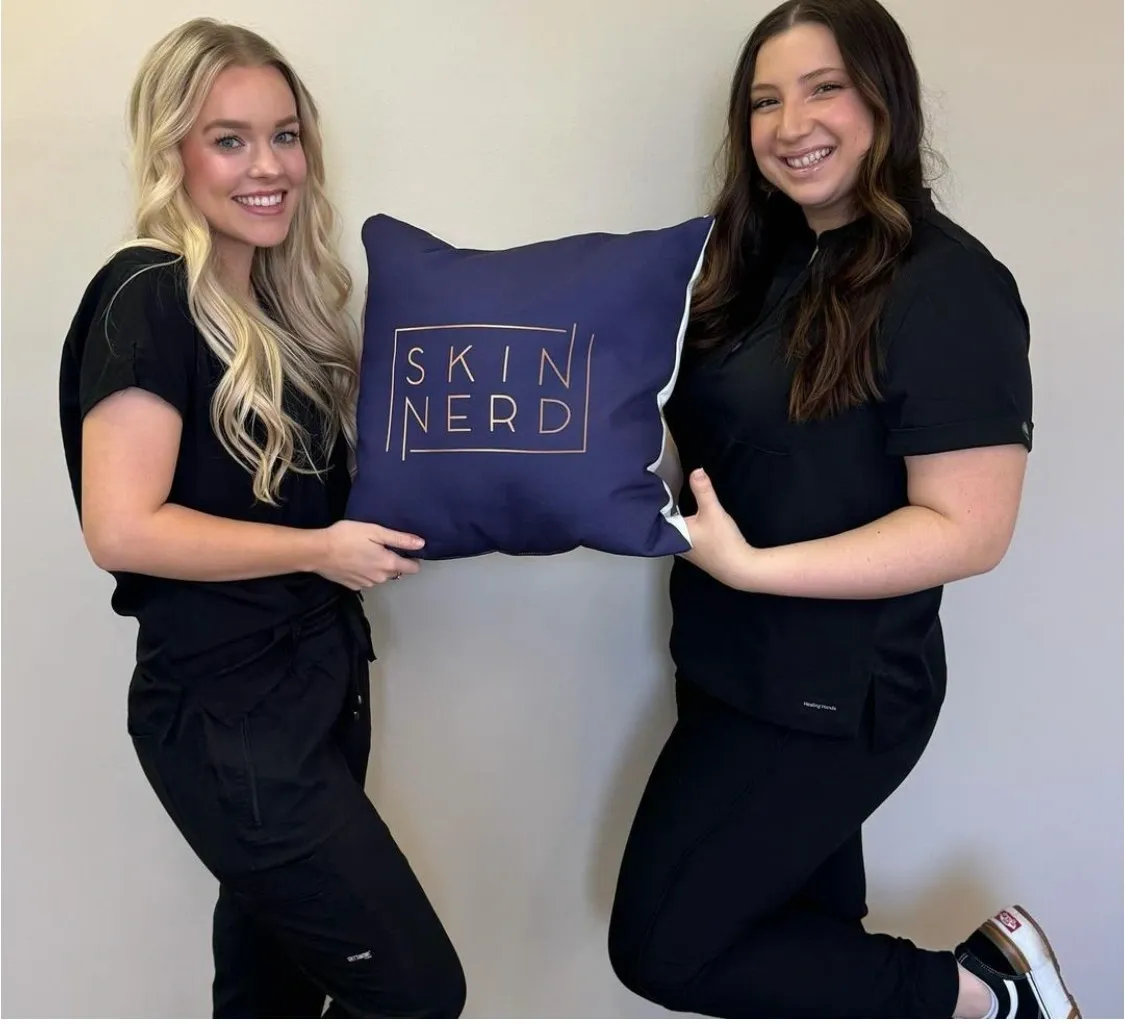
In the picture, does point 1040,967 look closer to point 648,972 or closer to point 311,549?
point 648,972

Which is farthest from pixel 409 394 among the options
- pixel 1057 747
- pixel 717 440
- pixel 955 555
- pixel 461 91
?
pixel 1057 747

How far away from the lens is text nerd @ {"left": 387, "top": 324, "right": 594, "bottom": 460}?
0.99m

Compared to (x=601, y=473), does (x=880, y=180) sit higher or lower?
higher

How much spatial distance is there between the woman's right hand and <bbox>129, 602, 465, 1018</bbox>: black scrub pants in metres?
0.11

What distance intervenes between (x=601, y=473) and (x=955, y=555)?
41 cm

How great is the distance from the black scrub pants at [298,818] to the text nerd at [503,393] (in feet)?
0.98

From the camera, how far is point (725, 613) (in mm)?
1166

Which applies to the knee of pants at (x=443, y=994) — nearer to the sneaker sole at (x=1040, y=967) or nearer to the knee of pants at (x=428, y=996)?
the knee of pants at (x=428, y=996)

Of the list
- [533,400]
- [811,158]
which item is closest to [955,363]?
→ [811,158]

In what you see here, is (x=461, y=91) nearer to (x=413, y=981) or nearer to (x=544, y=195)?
(x=544, y=195)

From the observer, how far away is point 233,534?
983mm

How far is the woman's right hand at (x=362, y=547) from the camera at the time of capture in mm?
1026

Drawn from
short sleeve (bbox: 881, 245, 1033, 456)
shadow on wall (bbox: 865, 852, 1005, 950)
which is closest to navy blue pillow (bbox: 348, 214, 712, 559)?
short sleeve (bbox: 881, 245, 1033, 456)

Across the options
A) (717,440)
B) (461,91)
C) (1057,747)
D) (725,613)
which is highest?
(461,91)
